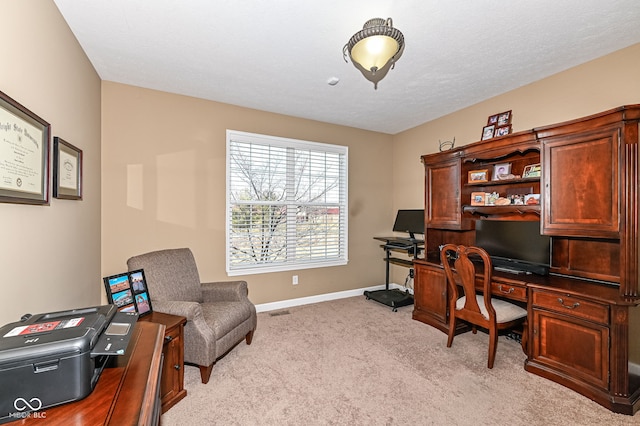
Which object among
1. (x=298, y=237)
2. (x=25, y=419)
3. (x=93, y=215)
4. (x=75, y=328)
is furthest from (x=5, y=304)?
(x=298, y=237)

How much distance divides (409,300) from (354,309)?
2.60 ft

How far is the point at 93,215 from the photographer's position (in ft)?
8.95

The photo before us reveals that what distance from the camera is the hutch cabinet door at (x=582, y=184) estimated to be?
7.04 feet

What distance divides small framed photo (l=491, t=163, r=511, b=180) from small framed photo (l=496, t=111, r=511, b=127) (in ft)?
1.50

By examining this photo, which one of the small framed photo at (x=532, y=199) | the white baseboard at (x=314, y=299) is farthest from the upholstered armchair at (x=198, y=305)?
the small framed photo at (x=532, y=199)

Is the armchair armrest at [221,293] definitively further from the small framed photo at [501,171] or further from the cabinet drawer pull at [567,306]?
the small framed photo at [501,171]

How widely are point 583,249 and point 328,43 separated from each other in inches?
112

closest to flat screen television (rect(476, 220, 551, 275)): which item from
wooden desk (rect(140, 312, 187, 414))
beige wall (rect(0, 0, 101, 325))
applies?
wooden desk (rect(140, 312, 187, 414))

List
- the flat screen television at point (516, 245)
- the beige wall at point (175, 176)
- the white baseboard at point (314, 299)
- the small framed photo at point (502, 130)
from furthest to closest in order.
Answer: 1. the white baseboard at point (314, 299)
2. the small framed photo at point (502, 130)
3. the beige wall at point (175, 176)
4. the flat screen television at point (516, 245)

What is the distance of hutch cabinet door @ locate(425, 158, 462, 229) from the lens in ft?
11.1

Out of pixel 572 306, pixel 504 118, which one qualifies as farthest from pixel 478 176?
pixel 572 306

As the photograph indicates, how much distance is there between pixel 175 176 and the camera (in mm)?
3322

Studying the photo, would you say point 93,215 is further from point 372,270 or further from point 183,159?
point 372,270

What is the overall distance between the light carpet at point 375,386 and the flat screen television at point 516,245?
2.72 feet
